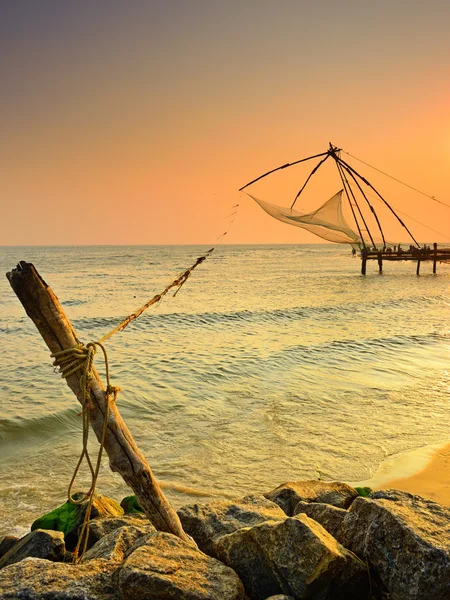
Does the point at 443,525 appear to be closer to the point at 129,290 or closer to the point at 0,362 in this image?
the point at 0,362

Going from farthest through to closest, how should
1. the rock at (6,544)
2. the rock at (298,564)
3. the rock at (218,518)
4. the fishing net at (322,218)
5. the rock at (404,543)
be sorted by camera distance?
the fishing net at (322,218) → the rock at (6,544) → the rock at (218,518) → the rock at (298,564) → the rock at (404,543)

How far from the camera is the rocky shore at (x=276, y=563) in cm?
267

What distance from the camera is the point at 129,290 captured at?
3188cm

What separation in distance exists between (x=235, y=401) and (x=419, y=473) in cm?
395

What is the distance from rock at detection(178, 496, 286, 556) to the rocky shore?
0.09 meters

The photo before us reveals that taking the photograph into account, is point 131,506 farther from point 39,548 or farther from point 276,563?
point 276,563

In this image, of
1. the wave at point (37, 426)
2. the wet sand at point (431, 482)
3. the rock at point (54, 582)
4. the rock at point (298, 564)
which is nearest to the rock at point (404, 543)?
the rock at point (298, 564)

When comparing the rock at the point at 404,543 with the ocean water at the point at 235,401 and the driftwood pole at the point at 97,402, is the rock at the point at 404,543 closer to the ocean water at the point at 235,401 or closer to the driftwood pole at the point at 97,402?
the driftwood pole at the point at 97,402

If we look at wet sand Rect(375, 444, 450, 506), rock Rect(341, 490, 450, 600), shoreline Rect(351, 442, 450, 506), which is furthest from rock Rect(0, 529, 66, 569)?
wet sand Rect(375, 444, 450, 506)

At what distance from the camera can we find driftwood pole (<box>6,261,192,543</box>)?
316 centimetres

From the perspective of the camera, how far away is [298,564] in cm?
299

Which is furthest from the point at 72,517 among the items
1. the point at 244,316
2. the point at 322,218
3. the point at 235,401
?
the point at 244,316

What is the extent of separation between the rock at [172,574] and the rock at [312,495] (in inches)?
67.8

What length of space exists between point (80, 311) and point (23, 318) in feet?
9.53
